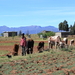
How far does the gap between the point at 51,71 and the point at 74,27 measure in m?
92.7

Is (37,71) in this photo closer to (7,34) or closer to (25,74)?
(25,74)

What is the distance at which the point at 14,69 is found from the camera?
1038 cm

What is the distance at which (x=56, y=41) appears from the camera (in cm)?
2111

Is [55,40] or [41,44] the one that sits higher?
[55,40]

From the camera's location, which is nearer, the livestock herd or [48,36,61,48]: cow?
the livestock herd

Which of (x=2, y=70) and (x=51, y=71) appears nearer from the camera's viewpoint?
(x=51, y=71)

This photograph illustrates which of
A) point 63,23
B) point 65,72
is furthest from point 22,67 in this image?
point 63,23

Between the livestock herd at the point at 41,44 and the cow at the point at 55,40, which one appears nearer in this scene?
the livestock herd at the point at 41,44

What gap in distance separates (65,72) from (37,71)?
1.44m

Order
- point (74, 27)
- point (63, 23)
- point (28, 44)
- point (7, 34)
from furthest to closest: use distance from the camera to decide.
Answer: point (7, 34)
point (63, 23)
point (74, 27)
point (28, 44)

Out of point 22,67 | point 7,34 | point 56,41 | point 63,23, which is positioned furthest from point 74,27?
point 22,67

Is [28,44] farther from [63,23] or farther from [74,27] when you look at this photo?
[63,23]

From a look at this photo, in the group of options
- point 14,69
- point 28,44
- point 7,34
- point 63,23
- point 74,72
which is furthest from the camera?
point 7,34

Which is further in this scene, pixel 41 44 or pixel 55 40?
pixel 55 40
